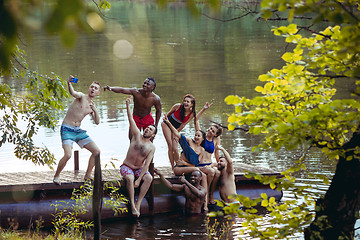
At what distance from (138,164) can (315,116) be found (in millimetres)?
5542

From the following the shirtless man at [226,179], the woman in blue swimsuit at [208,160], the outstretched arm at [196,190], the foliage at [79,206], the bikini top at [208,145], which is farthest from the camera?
the bikini top at [208,145]

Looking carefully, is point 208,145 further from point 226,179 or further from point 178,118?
point 178,118

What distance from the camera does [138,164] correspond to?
381 inches

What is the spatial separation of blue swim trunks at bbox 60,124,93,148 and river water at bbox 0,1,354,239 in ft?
2.97

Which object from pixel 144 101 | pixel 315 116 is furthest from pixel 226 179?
pixel 315 116

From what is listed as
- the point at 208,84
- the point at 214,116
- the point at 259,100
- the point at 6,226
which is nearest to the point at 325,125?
the point at 259,100

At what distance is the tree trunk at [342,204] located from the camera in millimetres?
5238

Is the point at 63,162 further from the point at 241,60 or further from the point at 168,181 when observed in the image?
the point at 241,60

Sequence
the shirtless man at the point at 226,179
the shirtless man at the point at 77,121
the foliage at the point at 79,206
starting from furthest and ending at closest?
the shirtless man at the point at 226,179 → the shirtless man at the point at 77,121 → the foliage at the point at 79,206

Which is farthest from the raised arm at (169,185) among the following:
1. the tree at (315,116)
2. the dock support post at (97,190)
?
the tree at (315,116)

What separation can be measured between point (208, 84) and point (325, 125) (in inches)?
823

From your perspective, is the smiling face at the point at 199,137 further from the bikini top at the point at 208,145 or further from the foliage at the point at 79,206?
the foliage at the point at 79,206

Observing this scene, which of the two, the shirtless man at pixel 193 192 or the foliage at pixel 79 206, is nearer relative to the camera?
the foliage at pixel 79 206

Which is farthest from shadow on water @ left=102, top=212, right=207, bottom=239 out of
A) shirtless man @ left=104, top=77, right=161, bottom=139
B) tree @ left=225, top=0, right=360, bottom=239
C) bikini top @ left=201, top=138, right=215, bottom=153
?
tree @ left=225, top=0, right=360, bottom=239
